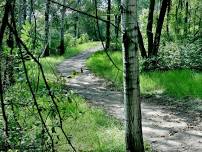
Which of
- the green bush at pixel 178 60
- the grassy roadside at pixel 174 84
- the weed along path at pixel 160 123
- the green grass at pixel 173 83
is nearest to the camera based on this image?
the weed along path at pixel 160 123

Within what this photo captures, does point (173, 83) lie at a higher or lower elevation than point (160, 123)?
higher

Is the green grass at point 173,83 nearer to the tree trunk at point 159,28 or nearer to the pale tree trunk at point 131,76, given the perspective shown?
the tree trunk at point 159,28

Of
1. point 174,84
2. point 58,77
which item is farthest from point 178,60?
point 58,77

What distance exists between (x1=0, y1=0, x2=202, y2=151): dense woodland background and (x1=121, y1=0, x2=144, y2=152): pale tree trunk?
0.15 m

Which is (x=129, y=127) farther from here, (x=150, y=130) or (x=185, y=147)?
(x=150, y=130)

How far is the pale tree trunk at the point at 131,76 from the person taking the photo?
5520mm

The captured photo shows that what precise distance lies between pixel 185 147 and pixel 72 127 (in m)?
2.36

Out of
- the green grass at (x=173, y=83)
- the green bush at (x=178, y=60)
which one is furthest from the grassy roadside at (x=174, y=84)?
the green bush at (x=178, y=60)

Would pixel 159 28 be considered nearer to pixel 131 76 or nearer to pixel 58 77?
pixel 131 76

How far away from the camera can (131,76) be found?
5707mm

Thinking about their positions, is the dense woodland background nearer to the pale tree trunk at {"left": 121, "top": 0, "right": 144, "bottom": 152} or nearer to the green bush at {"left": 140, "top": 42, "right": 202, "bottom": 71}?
the green bush at {"left": 140, "top": 42, "right": 202, "bottom": 71}

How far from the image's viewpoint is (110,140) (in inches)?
291

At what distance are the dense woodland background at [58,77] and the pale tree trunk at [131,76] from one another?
151 millimetres

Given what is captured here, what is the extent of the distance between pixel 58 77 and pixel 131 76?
215cm
